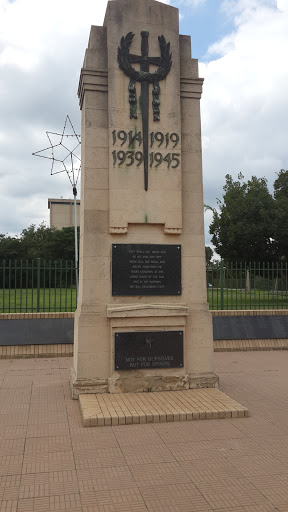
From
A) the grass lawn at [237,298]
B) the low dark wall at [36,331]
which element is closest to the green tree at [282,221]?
the grass lawn at [237,298]

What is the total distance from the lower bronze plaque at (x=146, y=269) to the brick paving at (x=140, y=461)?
2135mm

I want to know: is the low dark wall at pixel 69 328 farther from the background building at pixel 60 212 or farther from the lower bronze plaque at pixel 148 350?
the background building at pixel 60 212

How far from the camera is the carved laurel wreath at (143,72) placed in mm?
8031

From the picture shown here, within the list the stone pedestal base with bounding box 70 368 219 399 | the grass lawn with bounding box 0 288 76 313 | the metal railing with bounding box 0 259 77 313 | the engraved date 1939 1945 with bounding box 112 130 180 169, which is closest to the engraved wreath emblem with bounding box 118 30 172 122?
the engraved date 1939 1945 with bounding box 112 130 180 169

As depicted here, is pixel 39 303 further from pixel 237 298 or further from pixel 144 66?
pixel 144 66

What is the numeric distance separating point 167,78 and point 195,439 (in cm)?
607

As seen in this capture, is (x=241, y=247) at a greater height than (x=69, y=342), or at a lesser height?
greater

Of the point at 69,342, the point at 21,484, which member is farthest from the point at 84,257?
the point at 69,342

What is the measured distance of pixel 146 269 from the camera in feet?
26.3

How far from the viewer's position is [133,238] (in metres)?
8.00

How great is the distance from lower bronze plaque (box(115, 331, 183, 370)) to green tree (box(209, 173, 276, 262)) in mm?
15338

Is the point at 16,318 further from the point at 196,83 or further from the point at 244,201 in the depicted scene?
the point at 244,201

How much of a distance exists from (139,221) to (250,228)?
1534cm

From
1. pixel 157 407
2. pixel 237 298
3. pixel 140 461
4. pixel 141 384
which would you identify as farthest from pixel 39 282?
pixel 140 461
